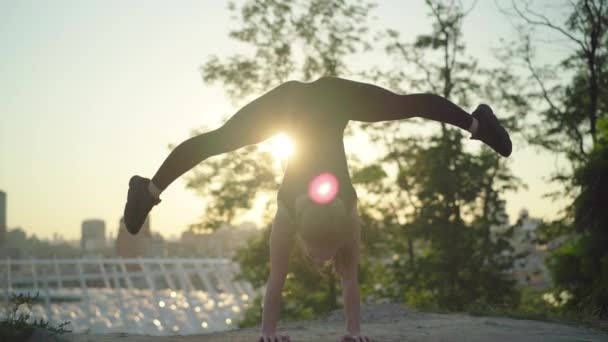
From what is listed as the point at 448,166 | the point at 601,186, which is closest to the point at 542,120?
the point at 448,166

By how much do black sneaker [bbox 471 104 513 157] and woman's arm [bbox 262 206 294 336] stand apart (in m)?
1.67

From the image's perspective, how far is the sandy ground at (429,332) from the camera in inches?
191

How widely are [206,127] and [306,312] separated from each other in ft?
19.3

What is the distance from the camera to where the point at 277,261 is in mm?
4254

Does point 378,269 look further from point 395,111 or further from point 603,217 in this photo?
point 395,111

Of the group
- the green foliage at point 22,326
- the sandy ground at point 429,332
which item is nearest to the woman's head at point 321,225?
the sandy ground at point 429,332

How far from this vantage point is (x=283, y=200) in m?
4.20

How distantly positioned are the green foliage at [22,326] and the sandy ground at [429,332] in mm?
207

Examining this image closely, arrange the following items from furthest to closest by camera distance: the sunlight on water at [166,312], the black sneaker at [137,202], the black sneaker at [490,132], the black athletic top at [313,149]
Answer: the sunlight on water at [166,312] → the black sneaker at [490,132] → the black sneaker at [137,202] → the black athletic top at [313,149]

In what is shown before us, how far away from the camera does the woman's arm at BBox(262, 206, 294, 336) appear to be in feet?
13.8

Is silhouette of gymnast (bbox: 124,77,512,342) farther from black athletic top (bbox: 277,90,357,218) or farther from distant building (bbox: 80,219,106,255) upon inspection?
distant building (bbox: 80,219,106,255)

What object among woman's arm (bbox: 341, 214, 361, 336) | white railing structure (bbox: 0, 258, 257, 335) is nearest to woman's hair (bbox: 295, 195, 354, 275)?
woman's arm (bbox: 341, 214, 361, 336)

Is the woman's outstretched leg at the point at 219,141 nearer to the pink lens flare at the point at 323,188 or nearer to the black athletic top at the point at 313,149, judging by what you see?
the black athletic top at the point at 313,149

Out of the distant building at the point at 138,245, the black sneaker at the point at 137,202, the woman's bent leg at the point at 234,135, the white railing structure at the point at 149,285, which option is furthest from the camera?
the distant building at the point at 138,245
